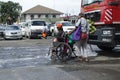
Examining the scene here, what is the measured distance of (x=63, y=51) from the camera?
13.2 metres

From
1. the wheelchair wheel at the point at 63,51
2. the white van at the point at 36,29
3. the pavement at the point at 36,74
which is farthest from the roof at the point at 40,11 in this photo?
the pavement at the point at 36,74

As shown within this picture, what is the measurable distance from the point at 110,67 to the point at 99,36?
2.58m

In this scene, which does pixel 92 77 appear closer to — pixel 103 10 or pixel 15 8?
pixel 103 10

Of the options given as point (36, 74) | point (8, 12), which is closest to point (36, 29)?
point (36, 74)

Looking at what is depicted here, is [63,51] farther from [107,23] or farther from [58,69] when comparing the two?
[58,69]

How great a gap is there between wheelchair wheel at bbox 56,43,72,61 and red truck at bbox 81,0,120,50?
136 centimetres

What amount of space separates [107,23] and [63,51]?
6.54 ft

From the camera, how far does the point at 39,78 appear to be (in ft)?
31.0

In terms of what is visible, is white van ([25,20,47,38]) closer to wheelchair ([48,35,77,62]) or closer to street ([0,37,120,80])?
street ([0,37,120,80])

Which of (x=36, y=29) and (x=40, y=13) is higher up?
(x=40, y=13)

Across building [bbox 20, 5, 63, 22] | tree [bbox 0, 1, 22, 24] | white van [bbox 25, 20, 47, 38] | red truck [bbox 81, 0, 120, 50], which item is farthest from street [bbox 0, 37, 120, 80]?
building [bbox 20, 5, 63, 22]

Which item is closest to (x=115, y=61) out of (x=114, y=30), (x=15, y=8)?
(x=114, y=30)

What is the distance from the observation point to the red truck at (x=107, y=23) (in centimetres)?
1310

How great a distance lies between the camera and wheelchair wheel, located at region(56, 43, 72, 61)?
1312 cm
